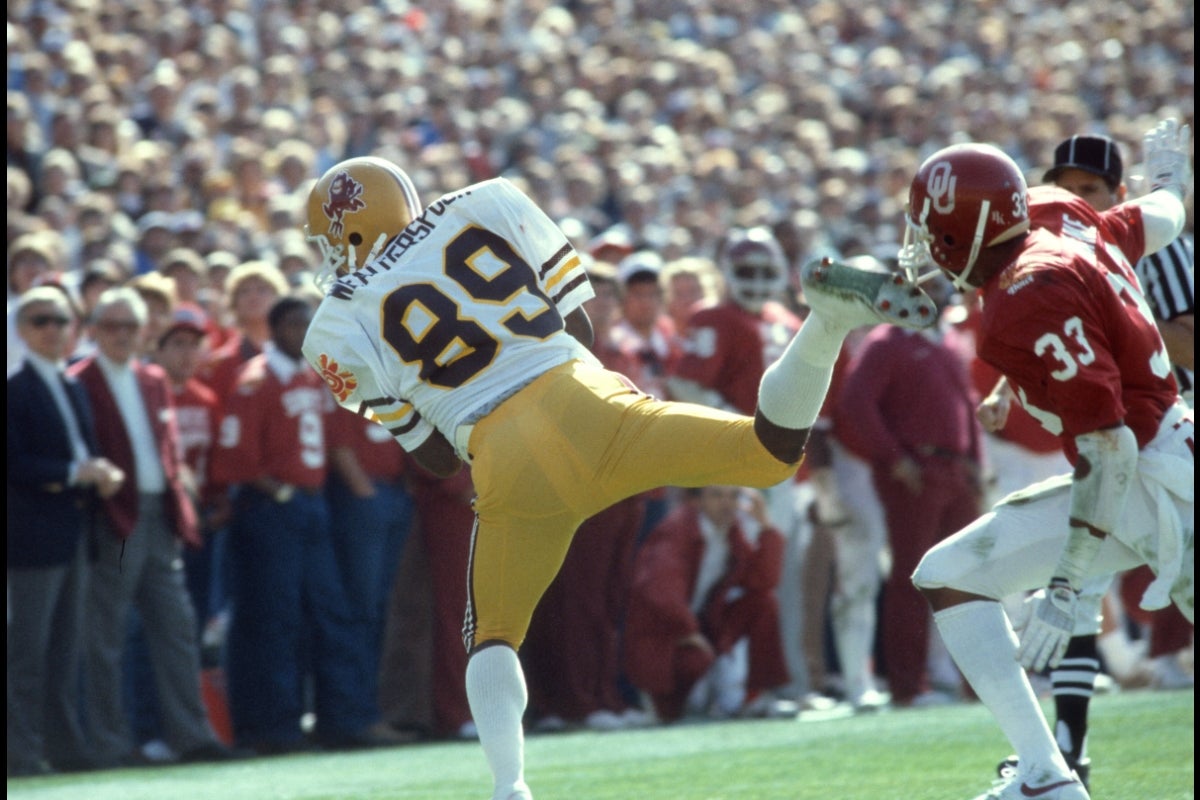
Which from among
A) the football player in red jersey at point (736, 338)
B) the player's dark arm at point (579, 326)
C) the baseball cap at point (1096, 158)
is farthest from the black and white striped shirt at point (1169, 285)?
the football player in red jersey at point (736, 338)

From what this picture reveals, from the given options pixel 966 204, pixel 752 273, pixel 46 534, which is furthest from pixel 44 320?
pixel 966 204

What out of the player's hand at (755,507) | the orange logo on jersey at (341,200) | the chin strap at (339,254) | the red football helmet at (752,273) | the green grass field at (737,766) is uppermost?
the red football helmet at (752,273)

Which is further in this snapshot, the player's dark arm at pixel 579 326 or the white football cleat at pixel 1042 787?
the player's dark arm at pixel 579 326

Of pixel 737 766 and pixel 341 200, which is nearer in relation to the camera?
pixel 341 200

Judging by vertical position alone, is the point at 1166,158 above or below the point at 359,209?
above

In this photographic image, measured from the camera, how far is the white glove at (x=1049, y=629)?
14.7 feet

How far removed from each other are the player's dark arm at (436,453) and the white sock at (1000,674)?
4.71ft

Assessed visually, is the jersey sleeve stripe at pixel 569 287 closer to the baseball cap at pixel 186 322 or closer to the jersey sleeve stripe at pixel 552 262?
the jersey sleeve stripe at pixel 552 262

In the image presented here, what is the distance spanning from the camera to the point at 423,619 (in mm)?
9258

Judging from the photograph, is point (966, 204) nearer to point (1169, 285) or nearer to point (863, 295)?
point (863, 295)

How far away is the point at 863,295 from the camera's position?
4.48 metres

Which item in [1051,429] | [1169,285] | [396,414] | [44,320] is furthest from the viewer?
[44,320]

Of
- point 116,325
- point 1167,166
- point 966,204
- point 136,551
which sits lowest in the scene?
point 136,551

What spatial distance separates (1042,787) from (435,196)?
8246 mm
